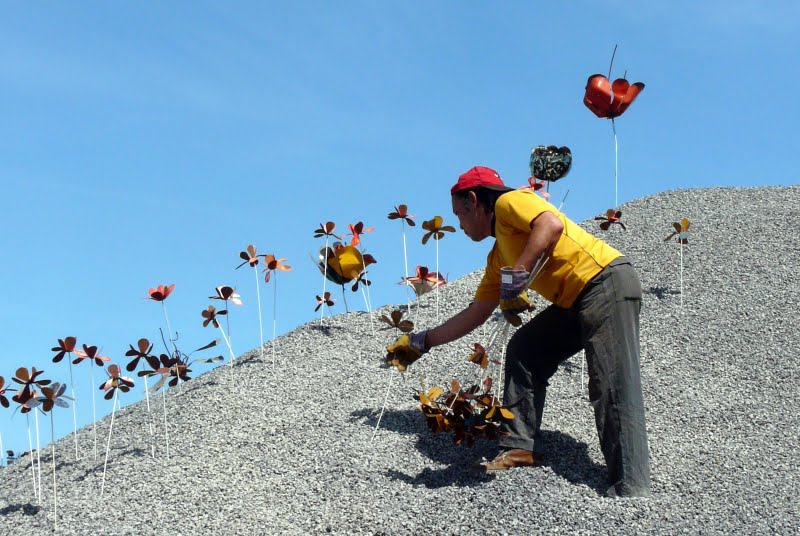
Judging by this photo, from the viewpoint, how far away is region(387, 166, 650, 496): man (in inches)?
135

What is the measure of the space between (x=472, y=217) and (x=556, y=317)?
0.58 meters

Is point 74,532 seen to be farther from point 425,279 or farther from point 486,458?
point 425,279

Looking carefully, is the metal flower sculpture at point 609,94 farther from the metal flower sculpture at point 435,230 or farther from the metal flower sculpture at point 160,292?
the metal flower sculpture at point 160,292

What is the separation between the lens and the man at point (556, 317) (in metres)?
3.42

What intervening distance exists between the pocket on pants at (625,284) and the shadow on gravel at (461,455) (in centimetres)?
79

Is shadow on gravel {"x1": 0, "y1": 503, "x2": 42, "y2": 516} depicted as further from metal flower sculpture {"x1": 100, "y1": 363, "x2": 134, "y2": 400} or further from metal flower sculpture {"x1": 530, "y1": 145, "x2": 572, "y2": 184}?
metal flower sculpture {"x1": 530, "y1": 145, "x2": 572, "y2": 184}

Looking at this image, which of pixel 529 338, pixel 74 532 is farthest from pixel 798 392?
pixel 74 532

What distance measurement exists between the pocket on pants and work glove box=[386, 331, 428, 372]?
87cm

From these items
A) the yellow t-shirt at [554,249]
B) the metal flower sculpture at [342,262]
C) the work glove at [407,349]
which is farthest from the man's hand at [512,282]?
the metal flower sculpture at [342,262]

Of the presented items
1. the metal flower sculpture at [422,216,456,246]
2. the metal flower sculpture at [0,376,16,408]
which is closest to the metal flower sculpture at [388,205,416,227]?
the metal flower sculpture at [422,216,456,246]

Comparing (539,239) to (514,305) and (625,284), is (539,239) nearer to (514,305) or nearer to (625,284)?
(514,305)

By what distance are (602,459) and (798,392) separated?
65.9 inches

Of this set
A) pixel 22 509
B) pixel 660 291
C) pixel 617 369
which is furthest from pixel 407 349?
pixel 660 291

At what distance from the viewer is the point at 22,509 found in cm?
388
